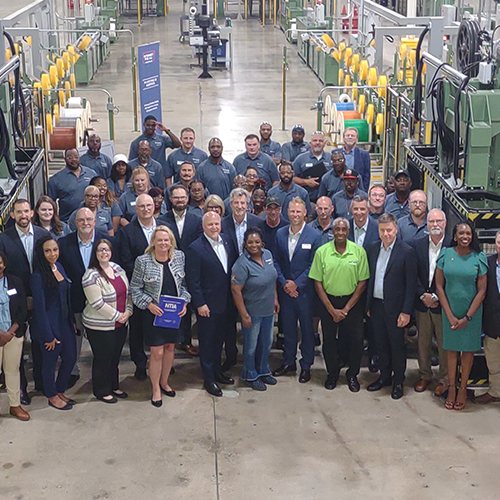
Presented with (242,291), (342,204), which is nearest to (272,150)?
(342,204)

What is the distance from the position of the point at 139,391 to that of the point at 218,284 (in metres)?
1.25

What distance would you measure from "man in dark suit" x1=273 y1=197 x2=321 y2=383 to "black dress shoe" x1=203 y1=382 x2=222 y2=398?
749 mm

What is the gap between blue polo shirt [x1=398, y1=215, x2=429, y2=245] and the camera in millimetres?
7520

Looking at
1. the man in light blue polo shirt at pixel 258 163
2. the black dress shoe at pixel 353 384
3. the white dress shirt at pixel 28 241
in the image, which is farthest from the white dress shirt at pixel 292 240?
the man in light blue polo shirt at pixel 258 163

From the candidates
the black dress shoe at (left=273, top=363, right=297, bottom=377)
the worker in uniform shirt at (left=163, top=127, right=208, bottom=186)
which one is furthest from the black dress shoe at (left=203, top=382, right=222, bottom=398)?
the worker in uniform shirt at (left=163, top=127, right=208, bottom=186)

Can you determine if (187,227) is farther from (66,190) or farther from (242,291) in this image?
(66,190)

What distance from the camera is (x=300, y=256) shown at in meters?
7.30

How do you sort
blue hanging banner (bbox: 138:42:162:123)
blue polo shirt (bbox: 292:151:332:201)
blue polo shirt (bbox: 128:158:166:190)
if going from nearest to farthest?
1. blue polo shirt (bbox: 128:158:166:190)
2. blue polo shirt (bbox: 292:151:332:201)
3. blue hanging banner (bbox: 138:42:162:123)

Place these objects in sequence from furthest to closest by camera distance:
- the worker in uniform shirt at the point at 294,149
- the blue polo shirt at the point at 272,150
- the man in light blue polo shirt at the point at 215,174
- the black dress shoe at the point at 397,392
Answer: the blue polo shirt at the point at 272,150
the worker in uniform shirt at the point at 294,149
the man in light blue polo shirt at the point at 215,174
the black dress shoe at the point at 397,392

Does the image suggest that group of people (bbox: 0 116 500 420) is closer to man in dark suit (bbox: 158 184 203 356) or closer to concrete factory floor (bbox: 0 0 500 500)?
man in dark suit (bbox: 158 184 203 356)

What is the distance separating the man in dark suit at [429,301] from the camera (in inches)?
276

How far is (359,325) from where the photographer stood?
284 inches

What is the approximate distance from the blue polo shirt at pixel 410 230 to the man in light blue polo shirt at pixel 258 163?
8.34ft

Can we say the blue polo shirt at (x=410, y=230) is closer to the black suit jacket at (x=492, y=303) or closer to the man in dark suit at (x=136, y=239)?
the black suit jacket at (x=492, y=303)
